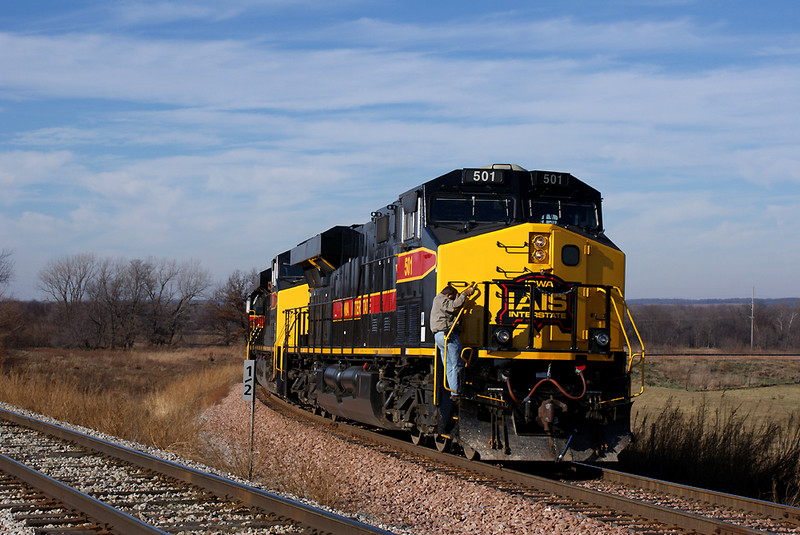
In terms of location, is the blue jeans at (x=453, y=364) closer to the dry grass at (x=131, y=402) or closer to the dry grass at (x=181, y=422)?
the dry grass at (x=181, y=422)

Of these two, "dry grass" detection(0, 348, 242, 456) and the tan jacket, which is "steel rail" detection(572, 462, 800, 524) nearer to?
the tan jacket

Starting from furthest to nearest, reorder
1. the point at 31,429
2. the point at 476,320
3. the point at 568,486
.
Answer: the point at 31,429
the point at 476,320
the point at 568,486

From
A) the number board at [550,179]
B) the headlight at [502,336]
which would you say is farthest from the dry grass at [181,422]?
the number board at [550,179]

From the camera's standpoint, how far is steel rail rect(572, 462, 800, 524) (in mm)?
7445

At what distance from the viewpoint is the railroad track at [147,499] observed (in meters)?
6.29

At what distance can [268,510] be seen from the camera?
6.82m

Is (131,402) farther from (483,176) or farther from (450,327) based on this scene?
(483,176)

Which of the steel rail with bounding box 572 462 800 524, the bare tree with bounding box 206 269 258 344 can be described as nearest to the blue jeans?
the steel rail with bounding box 572 462 800 524

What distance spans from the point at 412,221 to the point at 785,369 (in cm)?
3988

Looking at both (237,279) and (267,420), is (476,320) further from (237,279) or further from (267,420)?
(237,279)

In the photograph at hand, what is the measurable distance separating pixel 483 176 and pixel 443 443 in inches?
153

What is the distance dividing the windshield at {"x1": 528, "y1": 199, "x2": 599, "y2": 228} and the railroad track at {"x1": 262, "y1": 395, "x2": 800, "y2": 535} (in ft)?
11.0

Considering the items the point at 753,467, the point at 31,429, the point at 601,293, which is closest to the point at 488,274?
the point at 601,293

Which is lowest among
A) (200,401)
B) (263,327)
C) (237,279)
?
(200,401)
